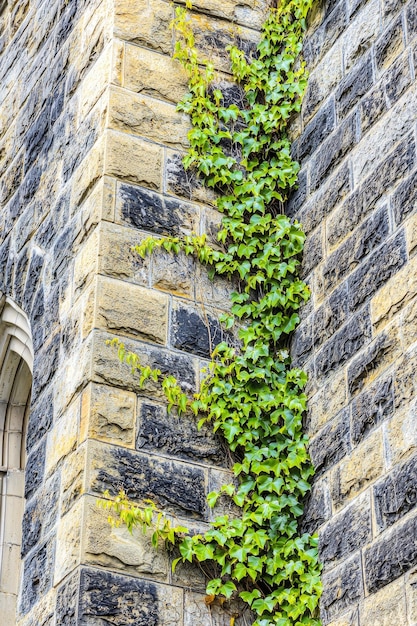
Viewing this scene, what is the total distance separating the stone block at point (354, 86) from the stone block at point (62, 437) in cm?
166

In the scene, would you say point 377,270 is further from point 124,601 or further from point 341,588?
point 124,601

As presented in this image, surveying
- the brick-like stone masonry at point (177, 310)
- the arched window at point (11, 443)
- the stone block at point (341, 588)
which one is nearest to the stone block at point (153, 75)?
the brick-like stone masonry at point (177, 310)

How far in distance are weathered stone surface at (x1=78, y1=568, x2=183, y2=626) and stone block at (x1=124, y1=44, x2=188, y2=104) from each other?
2208mm

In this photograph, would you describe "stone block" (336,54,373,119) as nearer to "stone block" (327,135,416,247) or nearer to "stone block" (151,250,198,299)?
"stone block" (327,135,416,247)

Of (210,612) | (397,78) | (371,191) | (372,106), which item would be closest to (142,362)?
(210,612)

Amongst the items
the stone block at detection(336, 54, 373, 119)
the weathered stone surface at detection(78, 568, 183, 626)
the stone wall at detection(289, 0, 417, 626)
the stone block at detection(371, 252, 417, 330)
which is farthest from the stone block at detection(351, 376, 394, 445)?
the stone block at detection(336, 54, 373, 119)

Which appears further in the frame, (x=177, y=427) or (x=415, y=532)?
(x=177, y=427)

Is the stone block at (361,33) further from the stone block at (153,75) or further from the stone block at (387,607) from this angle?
the stone block at (387,607)

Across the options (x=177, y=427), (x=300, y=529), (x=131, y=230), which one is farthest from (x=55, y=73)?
(x=300, y=529)

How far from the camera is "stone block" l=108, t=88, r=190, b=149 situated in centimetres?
498

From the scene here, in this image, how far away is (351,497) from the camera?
404cm

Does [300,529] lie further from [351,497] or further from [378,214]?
[378,214]

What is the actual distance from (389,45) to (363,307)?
1.10 metres

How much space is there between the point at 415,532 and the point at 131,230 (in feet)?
6.08
